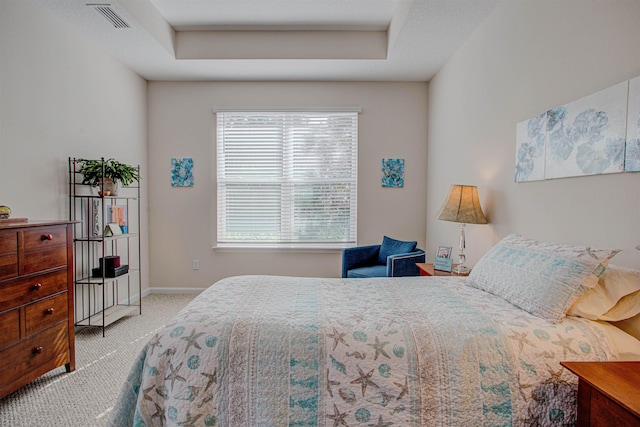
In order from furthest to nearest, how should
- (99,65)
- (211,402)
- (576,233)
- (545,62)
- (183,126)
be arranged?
(183,126) → (99,65) → (545,62) → (576,233) → (211,402)

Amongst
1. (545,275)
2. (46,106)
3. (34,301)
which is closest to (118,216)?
(46,106)

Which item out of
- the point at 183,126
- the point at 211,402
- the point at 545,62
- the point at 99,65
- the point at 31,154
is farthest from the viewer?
the point at 183,126

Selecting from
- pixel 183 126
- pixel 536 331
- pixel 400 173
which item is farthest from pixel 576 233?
pixel 183 126

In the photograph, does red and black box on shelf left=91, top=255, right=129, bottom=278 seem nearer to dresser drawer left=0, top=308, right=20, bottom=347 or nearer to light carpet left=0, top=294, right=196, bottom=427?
light carpet left=0, top=294, right=196, bottom=427

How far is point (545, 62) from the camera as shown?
2102 mm

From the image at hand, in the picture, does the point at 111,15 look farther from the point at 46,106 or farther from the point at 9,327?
the point at 9,327

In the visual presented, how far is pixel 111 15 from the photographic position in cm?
277

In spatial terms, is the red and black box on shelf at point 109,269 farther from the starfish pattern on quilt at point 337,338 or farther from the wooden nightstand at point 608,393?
the wooden nightstand at point 608,393

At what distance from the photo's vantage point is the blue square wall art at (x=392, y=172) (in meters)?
4.37

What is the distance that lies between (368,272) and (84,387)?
248 centimetres

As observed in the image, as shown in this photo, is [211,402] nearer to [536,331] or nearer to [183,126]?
[536,331]

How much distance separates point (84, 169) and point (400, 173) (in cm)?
340

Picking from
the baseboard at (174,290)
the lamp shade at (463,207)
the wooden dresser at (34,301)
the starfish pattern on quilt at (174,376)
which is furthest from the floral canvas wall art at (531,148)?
the baseboard at (174,290)

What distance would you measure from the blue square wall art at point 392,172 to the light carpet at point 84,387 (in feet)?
10.2
